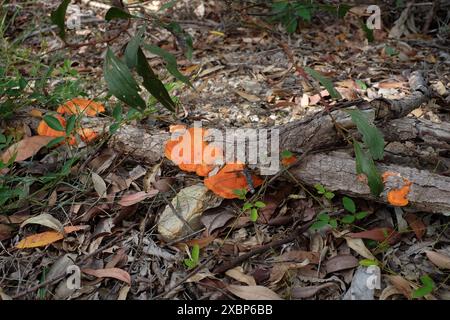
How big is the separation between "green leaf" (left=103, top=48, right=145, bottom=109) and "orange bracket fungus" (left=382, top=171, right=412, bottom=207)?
1.01 meters

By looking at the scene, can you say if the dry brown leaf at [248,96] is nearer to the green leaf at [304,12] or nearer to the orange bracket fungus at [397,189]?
the green leaf at [304,12]

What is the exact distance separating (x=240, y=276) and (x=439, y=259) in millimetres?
737

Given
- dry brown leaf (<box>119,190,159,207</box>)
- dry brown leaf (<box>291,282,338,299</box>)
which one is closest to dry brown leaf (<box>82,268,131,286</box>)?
dry brown leaf (<box>119,190,159,207</box>)

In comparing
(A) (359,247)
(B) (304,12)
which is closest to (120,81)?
(A) (359,247)

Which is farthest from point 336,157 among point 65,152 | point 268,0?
point 268,0

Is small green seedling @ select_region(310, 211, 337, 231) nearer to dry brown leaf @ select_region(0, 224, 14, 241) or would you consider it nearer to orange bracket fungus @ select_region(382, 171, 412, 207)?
orange bracket fungus @ select_region(382, 171, 412, 207)

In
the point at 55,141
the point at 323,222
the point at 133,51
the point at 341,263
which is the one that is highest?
the point at 133,51

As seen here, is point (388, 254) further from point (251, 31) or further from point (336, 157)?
point (251, 31)

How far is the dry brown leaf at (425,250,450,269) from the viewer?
5.40 feet

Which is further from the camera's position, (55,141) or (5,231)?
(55,141)

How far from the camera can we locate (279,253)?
177 centimetres

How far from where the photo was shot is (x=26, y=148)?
220 cm

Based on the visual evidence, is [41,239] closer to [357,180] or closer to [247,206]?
[247,206]
